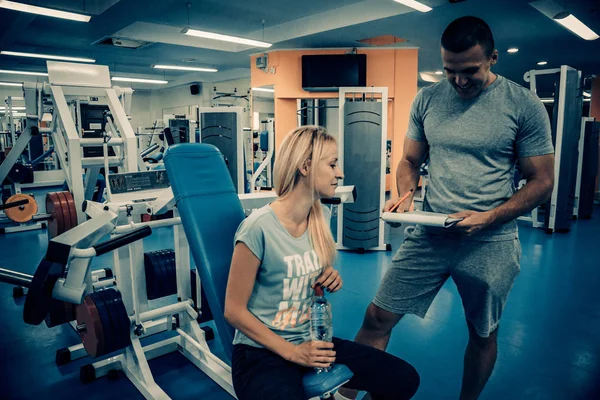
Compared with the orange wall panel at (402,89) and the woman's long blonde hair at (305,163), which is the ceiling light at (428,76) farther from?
the woman's long blonde hair at (305,163)

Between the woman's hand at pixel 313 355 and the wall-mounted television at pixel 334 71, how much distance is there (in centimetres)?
666

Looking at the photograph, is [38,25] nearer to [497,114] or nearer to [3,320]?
[3,320]

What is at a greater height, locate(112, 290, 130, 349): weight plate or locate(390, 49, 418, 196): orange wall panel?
locate(390, 49, 418, 196): orange wall panel

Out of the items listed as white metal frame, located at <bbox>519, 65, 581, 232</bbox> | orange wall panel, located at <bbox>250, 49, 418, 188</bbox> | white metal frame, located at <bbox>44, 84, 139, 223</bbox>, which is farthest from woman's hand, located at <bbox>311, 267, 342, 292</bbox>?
orange wall panel, located at <bbox>250, 49, 418, 188</bbox>

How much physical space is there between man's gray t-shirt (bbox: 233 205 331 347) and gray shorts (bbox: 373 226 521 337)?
0.42 metres

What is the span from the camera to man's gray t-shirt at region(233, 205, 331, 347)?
3.94ft

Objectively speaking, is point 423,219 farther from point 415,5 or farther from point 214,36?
point 214,36

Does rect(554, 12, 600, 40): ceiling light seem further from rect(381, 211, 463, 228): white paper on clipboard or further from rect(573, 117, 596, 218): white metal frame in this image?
rect(381, 211, 463, 228): white paper on clipboard

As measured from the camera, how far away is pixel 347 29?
21.5ft

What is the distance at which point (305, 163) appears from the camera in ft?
4.22

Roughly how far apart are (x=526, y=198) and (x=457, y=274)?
34 centimetres

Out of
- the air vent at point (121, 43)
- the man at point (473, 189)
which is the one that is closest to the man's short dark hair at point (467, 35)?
the man at point (473, 189)

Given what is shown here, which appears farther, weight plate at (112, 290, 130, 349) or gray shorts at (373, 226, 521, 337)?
weight plate at (112, 290, 130, 349)

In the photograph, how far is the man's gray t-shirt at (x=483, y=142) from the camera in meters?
1.34
